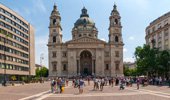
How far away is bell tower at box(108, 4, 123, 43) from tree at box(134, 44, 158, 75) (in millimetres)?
22098

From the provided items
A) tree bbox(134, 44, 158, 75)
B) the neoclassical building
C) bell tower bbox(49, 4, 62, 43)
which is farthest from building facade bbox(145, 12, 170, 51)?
bell tower bbox(49, 4, 62, 43)

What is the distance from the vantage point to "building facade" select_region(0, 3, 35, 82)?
52.1 meters

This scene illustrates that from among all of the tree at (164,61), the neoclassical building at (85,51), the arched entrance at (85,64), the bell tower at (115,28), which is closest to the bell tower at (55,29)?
the neoclassical building at (85,51)

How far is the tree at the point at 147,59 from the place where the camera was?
4369cm

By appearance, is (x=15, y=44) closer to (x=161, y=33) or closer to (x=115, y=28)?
(x=115, y=28)

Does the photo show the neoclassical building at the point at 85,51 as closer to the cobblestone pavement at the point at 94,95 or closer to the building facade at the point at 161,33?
the building facade at the point at 161,33

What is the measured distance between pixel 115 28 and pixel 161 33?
24.6m

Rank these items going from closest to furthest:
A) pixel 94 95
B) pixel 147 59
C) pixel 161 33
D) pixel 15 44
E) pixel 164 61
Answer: pixel 94 95, pixel 164 61, pixel 147 59, pixel 161 33, pixel 15 44

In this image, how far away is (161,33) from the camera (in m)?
48.4

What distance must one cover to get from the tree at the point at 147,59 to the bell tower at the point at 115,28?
870 inches

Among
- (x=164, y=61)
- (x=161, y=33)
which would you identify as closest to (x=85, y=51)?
(x=161, y=33)

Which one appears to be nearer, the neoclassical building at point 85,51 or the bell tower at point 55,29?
the neoclassical building at point 85,51

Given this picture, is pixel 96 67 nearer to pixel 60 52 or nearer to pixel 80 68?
pixel 80 68

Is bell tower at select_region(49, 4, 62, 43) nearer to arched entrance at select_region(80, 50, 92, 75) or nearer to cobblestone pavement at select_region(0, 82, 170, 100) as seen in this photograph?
arched entrance at select_region(80, 50, 92, 75)
